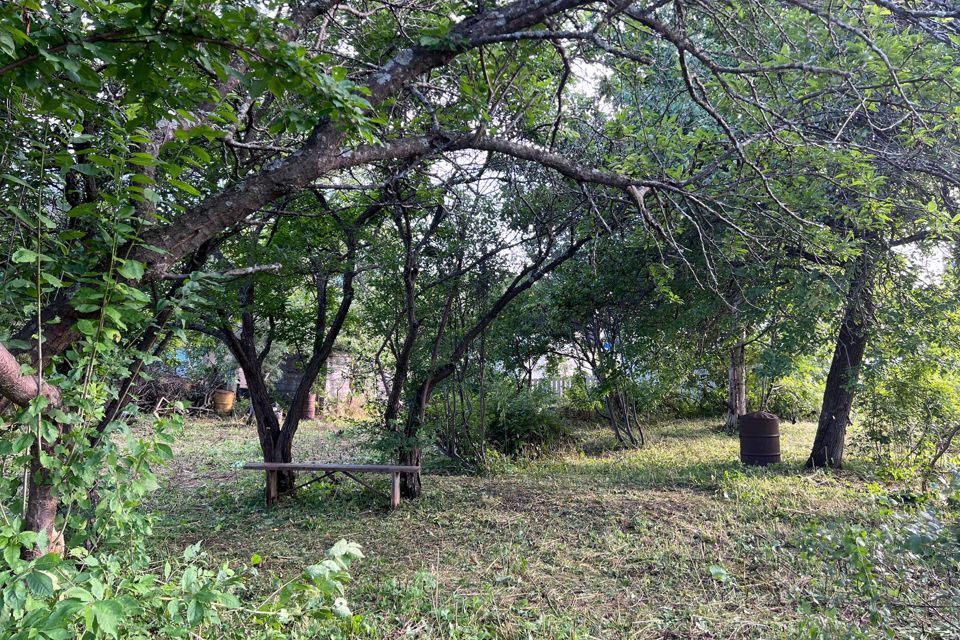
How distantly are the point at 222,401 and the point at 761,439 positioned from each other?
992 cm

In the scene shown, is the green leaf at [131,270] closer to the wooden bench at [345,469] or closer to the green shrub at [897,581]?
the green shrub at [897,581]

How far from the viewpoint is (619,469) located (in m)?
6.63

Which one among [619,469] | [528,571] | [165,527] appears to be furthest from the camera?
[619,469]

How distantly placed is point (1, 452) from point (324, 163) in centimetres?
135

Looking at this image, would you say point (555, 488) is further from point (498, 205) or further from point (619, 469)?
point (498, 205)

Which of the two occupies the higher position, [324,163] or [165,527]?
[324,163]

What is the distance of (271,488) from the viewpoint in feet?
16.5

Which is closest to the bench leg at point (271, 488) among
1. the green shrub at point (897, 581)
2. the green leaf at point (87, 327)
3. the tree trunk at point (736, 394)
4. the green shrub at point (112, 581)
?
the green shrub at point (112, 581)

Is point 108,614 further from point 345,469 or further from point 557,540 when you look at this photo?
point 345,469

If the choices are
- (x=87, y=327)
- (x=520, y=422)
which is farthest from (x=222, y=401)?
(x=87, y=327)

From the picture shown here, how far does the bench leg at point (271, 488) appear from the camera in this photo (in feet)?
16.5

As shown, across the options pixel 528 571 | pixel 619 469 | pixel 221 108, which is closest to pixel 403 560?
pixel 528 571

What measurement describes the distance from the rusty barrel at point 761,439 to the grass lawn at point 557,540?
26 cm

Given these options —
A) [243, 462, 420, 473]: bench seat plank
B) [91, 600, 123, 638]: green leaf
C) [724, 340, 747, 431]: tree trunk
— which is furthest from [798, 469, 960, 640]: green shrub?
[724, 340, 747, 431]: tree trunk
